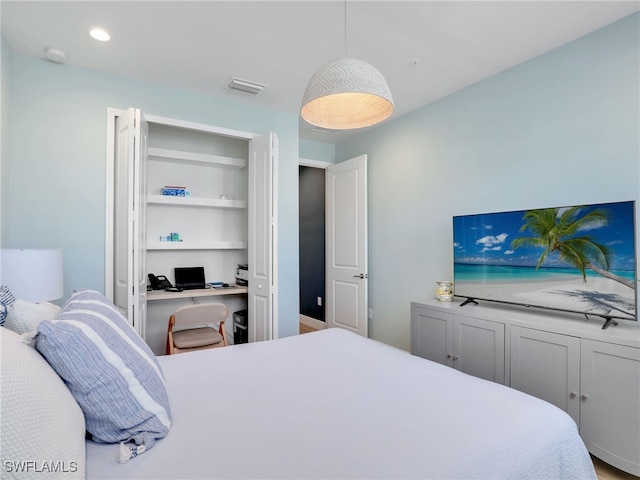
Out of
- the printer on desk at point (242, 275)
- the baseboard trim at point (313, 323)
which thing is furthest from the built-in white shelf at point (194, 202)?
the baseboard trim at point (313, 323)

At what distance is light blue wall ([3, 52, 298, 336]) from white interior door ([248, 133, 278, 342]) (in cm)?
96

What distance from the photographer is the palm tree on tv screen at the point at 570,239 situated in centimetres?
213

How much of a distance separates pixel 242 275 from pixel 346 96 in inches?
99.3

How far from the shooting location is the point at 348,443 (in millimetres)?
1043

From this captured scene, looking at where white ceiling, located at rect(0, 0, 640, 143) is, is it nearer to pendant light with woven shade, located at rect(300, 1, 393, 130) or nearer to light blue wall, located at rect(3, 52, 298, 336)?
light blue wall, located at rect(3, 52, 298, 336)

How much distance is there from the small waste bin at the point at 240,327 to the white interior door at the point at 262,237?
1.03 ft

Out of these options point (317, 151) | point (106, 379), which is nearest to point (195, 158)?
point (317, 151)

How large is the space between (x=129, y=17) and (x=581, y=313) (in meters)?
3.45

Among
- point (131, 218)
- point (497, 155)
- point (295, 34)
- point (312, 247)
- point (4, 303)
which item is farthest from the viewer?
point (312, 247)

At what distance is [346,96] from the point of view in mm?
1948

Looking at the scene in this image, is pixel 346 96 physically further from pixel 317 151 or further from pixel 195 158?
pixel 317 151

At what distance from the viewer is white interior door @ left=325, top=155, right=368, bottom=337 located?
4.11m

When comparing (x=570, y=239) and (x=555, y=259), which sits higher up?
(x=570, y=239)

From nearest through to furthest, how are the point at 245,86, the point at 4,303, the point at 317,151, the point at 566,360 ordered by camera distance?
the point at 4,303 → the point at 566,360 → the point at 245,86 → the point at 317,151
